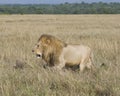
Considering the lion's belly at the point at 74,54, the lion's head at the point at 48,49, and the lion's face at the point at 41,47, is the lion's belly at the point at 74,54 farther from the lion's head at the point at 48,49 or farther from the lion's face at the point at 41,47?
the lion's face at the point at 41,47

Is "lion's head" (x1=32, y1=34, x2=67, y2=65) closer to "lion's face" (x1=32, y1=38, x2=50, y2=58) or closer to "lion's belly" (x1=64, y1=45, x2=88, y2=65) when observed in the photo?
"lion's face" (x1=32, y1=38, x2=50, y2=58)

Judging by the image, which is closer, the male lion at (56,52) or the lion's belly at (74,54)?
the male lion at (56,52)

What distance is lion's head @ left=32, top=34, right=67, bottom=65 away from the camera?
24.0 ft

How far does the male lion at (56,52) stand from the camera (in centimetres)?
733

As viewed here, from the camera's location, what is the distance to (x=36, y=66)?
7777 millimetres

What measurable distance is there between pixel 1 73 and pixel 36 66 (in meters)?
0.99

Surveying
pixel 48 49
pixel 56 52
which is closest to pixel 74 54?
pixel 56 52

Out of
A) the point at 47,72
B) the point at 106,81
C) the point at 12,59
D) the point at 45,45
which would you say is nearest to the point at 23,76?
the point at 47,72

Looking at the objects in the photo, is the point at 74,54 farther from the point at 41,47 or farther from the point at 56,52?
the point at 41,47

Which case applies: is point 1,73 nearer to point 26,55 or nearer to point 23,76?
point 23,76

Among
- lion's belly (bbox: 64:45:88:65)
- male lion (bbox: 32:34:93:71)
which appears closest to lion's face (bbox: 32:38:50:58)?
male lion (bbox: 32:34:93:71)

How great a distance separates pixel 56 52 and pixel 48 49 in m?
0.15

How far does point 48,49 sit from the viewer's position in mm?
7352

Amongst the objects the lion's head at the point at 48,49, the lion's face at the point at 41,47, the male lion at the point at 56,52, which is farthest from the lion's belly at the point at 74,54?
the lion's face at the point at 41,47
